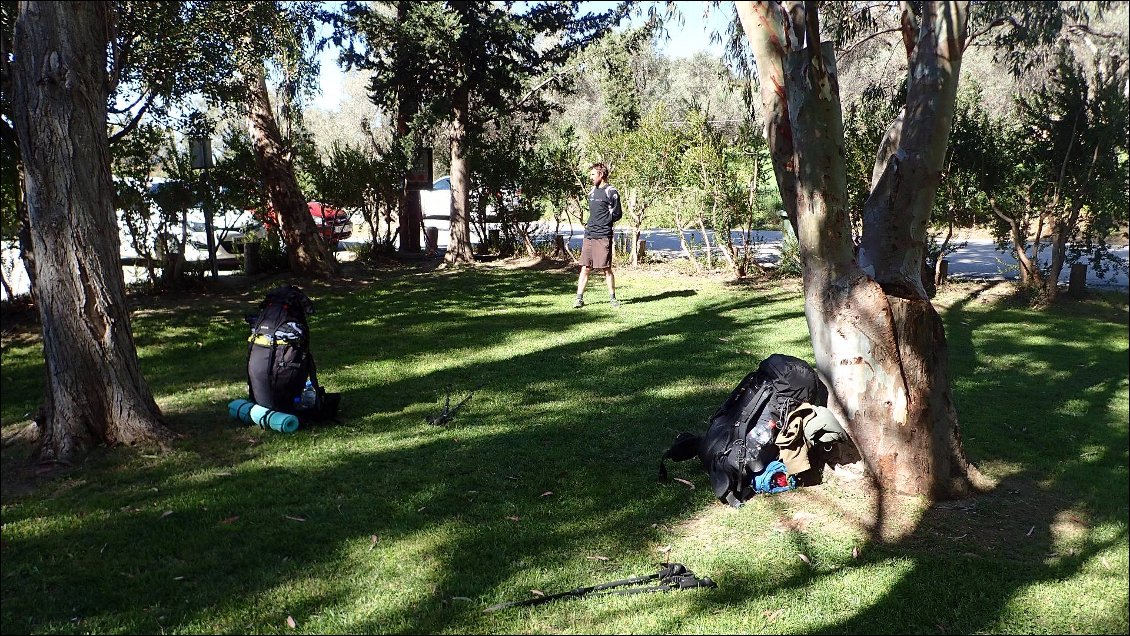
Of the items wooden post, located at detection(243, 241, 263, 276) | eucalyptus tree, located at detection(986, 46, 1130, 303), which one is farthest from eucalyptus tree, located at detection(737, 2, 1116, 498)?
wooden post, located at detection(243, 241, 263, 276)

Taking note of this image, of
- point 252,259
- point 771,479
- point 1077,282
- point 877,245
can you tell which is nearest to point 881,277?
point 877,245

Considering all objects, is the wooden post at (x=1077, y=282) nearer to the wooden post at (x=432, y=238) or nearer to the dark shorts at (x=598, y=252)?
the dark shorts at (x=598, y=252)

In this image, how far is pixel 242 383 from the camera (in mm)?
7691

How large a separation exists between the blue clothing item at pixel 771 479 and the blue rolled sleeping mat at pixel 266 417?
3.34 m

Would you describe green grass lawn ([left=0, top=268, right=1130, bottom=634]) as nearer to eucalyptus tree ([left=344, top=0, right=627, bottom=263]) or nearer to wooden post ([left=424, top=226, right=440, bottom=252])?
eucalyptus tree ([left=344, top=0, right=627, bottom=263])

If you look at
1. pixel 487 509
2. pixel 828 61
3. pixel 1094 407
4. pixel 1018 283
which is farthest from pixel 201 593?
pixel 1018 283

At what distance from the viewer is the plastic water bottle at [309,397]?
630 centimetres

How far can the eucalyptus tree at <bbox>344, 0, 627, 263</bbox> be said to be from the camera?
15.9 meters

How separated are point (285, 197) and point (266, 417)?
30.7ft

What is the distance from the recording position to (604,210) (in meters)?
11.4

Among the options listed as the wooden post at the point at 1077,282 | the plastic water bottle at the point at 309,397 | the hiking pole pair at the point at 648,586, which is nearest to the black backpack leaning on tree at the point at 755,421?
the hiking pole pair at the point at 648,586

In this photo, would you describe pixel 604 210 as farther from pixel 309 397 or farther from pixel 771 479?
pixel 771 479

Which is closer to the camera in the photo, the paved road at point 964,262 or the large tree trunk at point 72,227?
the large tree trunk at point 72,227

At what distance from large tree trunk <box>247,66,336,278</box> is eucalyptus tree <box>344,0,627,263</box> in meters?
2.91
